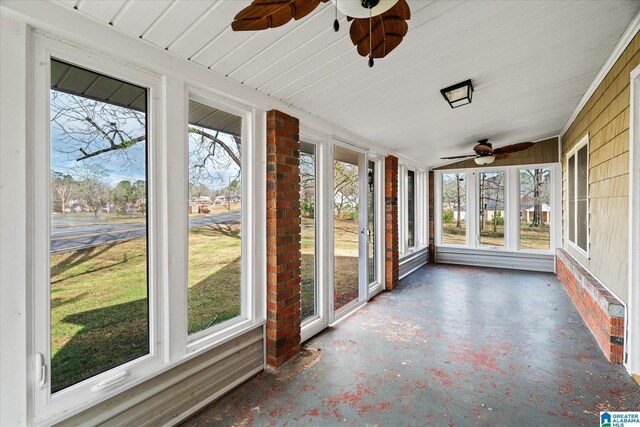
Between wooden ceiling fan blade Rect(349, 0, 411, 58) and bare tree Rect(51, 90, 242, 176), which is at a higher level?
wooden ceiling fan blade Rect(349, 0, 411, 58)

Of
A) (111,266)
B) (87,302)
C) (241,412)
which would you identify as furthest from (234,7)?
(241,412)

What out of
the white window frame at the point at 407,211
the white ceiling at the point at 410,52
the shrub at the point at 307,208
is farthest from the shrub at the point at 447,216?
the shrub at the point at 307,208

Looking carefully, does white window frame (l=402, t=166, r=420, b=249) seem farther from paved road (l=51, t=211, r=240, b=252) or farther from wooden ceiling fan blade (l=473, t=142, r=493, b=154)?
paved road (l=51, t=211, r=240, b=252)

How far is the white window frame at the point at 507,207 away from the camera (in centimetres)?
650

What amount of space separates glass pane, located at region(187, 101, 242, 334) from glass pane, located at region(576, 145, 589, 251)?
462cm

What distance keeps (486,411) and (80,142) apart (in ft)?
10.5

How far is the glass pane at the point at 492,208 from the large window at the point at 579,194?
1650 millimetres

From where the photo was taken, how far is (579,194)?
4.61 metres

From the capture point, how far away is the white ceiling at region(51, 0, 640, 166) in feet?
5.70

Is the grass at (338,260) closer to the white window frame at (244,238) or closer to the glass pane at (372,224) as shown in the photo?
the glass pane at (372,224)

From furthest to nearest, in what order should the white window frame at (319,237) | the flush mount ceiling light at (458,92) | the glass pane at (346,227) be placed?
1. the glass pane at (346,227)
2. the white window frame at (319,237)
3. the flush mount ceiling light at (458,92)

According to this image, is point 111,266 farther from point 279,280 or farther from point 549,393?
point 549,393

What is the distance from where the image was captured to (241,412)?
2.18 m

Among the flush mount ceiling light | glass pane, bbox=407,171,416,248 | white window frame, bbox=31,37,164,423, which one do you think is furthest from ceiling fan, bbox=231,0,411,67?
glass pane, bbox=407,171,416,248
